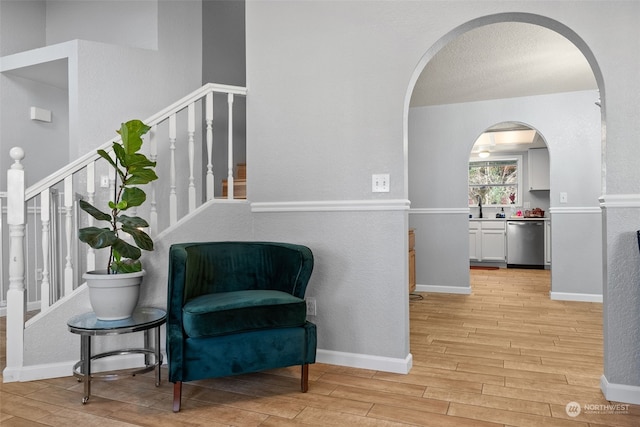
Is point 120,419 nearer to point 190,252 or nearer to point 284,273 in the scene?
point 190,252

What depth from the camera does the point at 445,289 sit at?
16.9 feet

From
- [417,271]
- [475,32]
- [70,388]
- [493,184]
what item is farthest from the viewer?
[493,184]

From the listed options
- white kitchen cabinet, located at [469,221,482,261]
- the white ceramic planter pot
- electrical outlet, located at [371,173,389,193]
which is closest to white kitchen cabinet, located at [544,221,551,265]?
white kitchen cabinet, located at [469,221,482,261]

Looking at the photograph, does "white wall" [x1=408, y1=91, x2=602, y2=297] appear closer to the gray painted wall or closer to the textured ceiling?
the textured ceiling

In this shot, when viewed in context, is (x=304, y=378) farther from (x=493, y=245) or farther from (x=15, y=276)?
(x=493, y=245)

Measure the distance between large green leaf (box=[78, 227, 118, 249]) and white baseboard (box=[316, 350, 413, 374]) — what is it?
1.41 meters

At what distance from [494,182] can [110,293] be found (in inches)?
298

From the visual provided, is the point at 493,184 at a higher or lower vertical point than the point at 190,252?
higher

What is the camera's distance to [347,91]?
2.69m

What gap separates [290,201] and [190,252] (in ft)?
2.48

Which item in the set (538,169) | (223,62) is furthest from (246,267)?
(538,169)

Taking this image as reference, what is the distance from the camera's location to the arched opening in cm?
466

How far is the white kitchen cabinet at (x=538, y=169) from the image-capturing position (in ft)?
24.9

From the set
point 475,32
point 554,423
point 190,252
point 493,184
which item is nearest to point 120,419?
point 190,252
